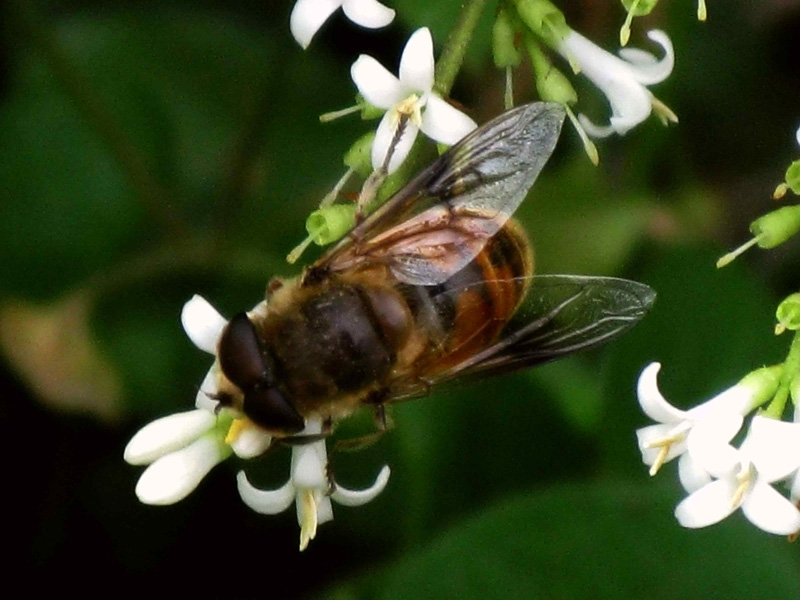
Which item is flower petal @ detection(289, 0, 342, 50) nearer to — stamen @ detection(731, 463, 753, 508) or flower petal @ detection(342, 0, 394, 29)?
flower petal @ detection(342, 0, 394, 29)

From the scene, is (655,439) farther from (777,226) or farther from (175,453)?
(175,453)

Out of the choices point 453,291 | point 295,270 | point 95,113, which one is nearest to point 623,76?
point 453,291

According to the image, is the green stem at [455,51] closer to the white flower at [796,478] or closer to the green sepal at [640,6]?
the green sepal at [640,6]

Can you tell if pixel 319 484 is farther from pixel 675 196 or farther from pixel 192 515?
pixel 675 196

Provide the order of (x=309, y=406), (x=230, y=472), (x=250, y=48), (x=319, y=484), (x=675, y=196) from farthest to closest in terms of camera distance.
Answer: (x=250, y=48), (x=675, y=196), (x=230, y=472), (x=319, y=484), (x=309, y=406)

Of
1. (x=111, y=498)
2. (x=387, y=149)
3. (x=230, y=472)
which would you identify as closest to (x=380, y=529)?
(x=230, y=472)

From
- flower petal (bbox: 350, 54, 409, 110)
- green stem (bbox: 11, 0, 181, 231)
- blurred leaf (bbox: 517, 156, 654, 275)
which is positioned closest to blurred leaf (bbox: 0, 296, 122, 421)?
green stem (bbox: 11, 0, 181, 231)

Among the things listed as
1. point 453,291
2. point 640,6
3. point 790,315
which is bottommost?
point 790,315
